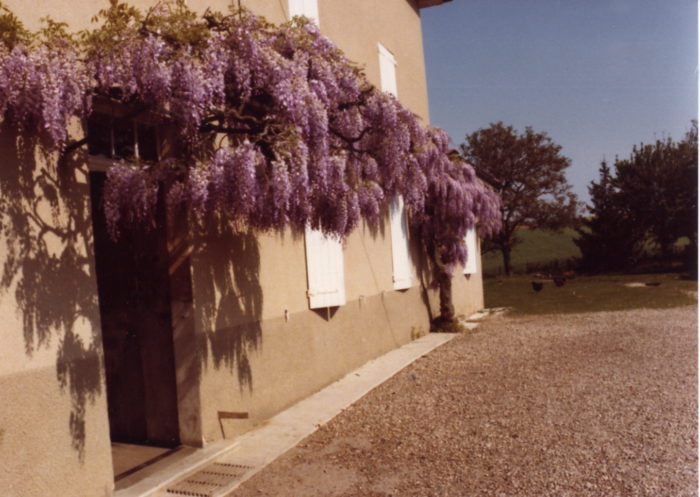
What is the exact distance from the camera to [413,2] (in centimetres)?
1163

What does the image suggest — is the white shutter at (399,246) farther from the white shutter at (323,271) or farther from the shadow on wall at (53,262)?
the shadow on wall at (53,262)

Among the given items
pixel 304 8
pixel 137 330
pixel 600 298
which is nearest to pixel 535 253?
pixel 600 298

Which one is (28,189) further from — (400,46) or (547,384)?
(400,46)

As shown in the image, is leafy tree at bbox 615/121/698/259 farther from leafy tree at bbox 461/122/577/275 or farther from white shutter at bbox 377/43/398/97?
white shutter at bbox 377/43/398/97

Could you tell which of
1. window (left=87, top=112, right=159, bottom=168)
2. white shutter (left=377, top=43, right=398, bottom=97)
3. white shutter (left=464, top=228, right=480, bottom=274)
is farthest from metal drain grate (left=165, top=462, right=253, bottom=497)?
white shutter (left=464, top=228, right=480, bottom=274)

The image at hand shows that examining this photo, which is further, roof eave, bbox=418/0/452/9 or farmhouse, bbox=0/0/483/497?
roof eave, bbox=418/0/452/9

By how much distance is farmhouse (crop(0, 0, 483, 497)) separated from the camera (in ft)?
10.7

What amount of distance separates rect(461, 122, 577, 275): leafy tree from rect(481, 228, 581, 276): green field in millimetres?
1190

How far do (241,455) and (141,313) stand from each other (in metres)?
1.40

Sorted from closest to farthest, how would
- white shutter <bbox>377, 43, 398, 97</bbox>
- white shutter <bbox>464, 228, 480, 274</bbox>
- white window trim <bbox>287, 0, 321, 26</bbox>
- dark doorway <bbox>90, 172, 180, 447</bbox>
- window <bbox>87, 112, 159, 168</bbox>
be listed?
1. window <bbox>87, 112, 159, 168</bbox>
2. dark doorway <bbox>90, 172, 180, 447</bbox>
3. white window trim <bbox>287, 0, 321, 26</bbox>
4. white shutter <bbox>377, 43, 398, 97</bbox>
5. white shutter <bbox>464, 228, 480, 274</bbox>

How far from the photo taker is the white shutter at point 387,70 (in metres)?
9.41

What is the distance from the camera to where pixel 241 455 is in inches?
183

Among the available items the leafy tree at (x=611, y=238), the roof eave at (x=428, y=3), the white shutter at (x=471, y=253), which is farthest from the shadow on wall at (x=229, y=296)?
the leafy tree at (x=611, y=238)

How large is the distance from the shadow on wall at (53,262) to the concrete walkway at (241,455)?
2.13 feet
